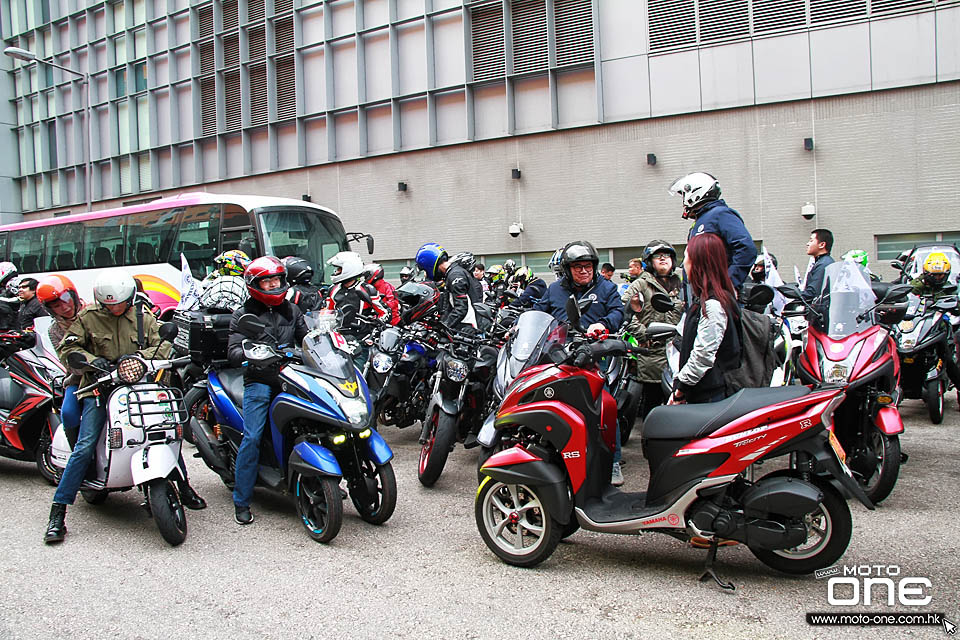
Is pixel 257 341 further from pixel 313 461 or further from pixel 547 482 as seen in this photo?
pixel 547 482

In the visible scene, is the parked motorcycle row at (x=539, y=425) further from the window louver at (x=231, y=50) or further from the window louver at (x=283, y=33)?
the window louver at (x=231, y=50)

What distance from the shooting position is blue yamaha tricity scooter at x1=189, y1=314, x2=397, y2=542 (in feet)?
16.5

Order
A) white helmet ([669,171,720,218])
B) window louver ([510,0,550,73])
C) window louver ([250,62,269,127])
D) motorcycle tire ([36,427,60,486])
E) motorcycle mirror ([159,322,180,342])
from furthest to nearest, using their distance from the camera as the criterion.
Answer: window louver ([250,62,269,127])
window louver ([510,0,550,73])
motorcycle tire ([36,427,60,486])
white helmet ([669,171,720,218])
motorcycle mirror ([159,322,180,342])

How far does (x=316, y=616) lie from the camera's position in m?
3.95

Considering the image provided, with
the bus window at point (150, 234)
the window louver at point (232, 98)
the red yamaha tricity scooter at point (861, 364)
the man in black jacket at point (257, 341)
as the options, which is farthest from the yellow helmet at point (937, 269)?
the window louver at point (232, 98)

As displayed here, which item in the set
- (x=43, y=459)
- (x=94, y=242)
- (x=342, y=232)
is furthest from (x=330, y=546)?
(x=94, y=242)

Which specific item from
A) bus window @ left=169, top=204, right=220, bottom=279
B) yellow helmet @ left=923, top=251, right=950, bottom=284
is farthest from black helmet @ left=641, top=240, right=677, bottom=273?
bus window @ left=169, top=204, right=220, bottom=279

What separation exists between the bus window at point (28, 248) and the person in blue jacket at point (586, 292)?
58.1ft

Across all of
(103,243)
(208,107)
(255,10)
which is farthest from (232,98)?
(103,243)

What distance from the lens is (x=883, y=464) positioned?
523 cm

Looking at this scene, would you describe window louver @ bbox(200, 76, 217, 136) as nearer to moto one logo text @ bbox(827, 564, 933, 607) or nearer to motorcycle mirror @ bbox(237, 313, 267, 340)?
motorcycle mirror @ bbox(237, 313, 267, 340)

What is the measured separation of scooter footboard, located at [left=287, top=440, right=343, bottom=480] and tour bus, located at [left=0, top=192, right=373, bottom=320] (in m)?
9.93

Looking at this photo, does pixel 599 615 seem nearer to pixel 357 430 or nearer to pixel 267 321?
pixel 357 430

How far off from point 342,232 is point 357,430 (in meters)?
12.7
